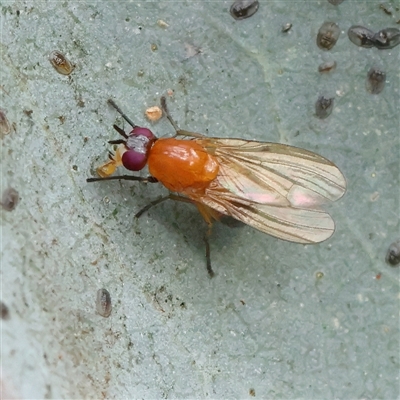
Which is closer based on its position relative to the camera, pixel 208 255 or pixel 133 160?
pixel 133 160

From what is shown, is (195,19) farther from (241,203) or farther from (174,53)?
(241,203)

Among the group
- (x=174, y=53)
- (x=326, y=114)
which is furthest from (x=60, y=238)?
(x=326, y=114)

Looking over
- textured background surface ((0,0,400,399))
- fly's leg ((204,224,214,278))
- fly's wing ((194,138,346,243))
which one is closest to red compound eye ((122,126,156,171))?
textured background surface ((0,0,400,399))

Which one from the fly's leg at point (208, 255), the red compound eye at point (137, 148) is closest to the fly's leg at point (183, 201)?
the fly's leg at point (208, 255)

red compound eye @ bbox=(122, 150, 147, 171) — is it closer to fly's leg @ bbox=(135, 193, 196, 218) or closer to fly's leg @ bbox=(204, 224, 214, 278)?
fly's leg @ bbox=(135, 193, 196, 218)

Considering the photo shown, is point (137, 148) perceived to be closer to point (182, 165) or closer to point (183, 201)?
point (182, 165)

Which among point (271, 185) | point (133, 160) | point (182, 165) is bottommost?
point (271, 185)

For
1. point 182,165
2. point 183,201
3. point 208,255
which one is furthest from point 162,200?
point 208,255
